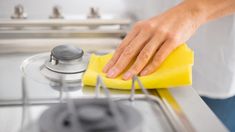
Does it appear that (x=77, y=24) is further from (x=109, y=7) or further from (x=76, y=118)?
(x=76, y=118)

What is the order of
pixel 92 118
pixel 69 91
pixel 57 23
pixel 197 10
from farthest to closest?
pixel 57 23 → pixel 197 10 → pixel 69 91 → pixel 92 118

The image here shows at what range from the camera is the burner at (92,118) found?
398 millimetres

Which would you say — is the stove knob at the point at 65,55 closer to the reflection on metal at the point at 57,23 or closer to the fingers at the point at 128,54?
the fingers at the point at 128,54

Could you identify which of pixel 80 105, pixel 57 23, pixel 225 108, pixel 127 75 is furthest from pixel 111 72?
pixel 225 108

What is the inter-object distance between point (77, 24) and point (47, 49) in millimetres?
125

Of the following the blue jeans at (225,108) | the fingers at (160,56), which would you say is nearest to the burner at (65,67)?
the fingers at (160,56)

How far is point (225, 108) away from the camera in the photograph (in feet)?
3.01

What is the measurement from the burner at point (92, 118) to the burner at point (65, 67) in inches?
7.0

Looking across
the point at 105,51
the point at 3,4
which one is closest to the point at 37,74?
the point at 105,51

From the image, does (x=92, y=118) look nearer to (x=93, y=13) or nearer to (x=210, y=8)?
(x=210, y=8)

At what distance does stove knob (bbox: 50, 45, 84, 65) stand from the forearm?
23 cm

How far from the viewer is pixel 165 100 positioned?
0.58 meters

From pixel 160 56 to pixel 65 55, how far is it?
0.53ft

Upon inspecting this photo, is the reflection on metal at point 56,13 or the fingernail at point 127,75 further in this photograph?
the reflection on metal at point 56,13
